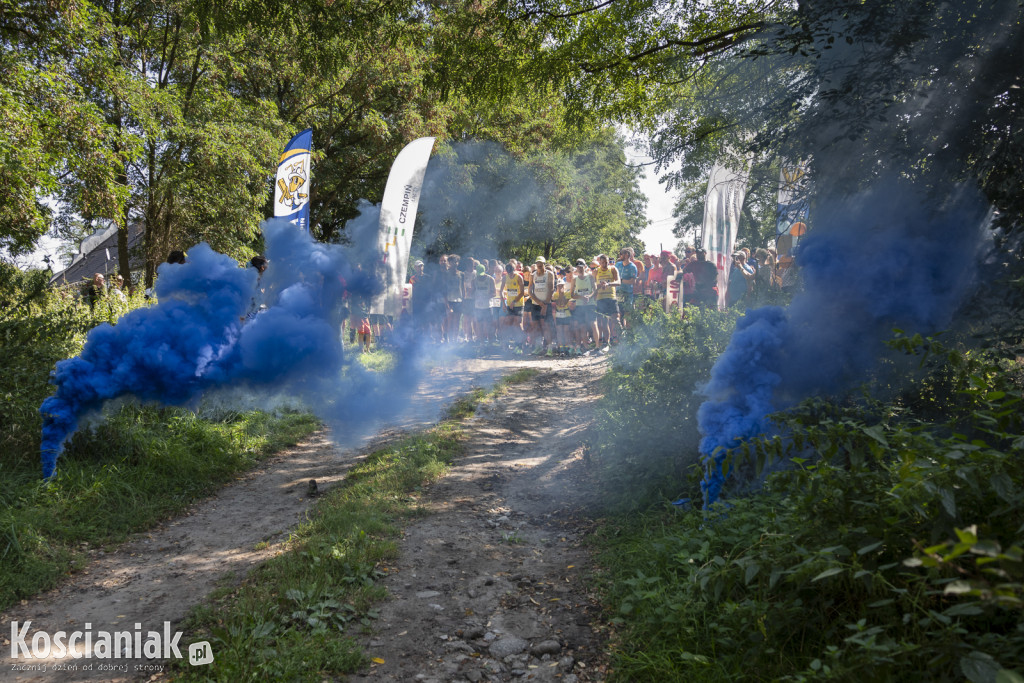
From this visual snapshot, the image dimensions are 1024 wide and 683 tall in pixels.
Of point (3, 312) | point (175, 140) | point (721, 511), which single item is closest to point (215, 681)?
point (721, 511)

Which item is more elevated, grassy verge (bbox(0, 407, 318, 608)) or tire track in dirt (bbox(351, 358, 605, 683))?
grassy verge (bbox(0, 407, 318, 608))

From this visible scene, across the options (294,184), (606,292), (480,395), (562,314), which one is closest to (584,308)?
(562,314)

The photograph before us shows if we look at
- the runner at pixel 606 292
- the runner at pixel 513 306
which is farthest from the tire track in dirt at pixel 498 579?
the runner at pixel 513 306

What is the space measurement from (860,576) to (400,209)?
9.82 meters

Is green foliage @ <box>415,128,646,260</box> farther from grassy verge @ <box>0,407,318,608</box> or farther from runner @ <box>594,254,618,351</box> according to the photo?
grassy verge @ <box>0,407,318,608</box>

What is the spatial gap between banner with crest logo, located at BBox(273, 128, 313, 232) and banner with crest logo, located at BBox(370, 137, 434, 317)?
1414 mm

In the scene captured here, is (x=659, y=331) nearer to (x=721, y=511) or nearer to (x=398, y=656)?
(x=721, y=511)

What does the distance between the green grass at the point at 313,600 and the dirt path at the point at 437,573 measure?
0.61ft

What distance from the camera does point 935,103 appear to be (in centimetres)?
475

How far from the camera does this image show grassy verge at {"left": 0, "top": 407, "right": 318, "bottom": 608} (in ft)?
16.0

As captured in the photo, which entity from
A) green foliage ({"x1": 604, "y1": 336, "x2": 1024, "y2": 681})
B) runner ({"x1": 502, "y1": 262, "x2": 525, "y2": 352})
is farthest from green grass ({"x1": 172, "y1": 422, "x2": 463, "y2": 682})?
runner ({"x1": 502, "y1": 262, "x2": 525, "y2": 352})

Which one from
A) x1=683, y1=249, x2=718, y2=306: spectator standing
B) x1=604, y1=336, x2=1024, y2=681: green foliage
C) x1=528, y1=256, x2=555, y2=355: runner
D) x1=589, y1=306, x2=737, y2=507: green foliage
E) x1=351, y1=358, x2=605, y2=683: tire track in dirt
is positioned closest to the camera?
x1=604, y1=336, x2=1024, y2=681: green foliage

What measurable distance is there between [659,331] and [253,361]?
5.37 meters

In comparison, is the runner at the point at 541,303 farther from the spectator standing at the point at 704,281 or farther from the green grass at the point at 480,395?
the spectator standing at the point at 704,281
